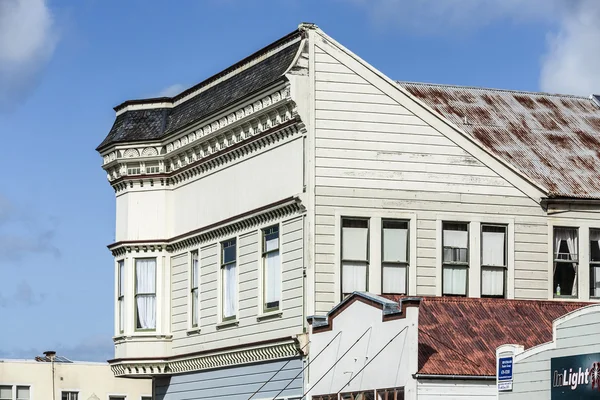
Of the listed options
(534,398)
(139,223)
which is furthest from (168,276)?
(534,398)

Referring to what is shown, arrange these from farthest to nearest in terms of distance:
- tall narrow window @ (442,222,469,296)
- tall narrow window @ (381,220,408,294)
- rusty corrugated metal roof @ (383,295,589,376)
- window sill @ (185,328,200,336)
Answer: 1. window sill @ (185,328,200,336)
2. tall narrow window @ (442,222,469,296)
3. tall narrow window @ (381,220,408,294)
4. rusty corrugated metal roof @ (383,295,589,376)

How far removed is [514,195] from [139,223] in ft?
40.3

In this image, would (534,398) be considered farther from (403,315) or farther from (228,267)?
(228,267)

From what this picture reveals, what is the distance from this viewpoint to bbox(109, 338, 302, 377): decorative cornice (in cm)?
4278

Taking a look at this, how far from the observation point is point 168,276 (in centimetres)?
4950

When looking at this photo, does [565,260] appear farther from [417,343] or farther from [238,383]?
[238,383]

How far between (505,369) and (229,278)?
12.7 m

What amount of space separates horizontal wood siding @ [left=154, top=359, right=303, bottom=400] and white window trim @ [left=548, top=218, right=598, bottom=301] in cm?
745

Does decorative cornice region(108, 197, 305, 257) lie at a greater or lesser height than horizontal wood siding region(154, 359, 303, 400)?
greater

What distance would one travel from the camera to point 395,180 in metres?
42.8

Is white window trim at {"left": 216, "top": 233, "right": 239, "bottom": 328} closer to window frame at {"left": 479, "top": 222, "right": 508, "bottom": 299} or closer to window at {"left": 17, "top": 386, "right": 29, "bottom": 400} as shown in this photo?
window frame at {"left": 479, "top": 222, "right": 508, "bottom": 299}

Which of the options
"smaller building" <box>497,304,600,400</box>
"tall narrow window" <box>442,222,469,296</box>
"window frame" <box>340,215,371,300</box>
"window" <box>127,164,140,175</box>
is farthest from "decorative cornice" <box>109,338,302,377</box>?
"smaller building" <box>497,304,600,400</box>

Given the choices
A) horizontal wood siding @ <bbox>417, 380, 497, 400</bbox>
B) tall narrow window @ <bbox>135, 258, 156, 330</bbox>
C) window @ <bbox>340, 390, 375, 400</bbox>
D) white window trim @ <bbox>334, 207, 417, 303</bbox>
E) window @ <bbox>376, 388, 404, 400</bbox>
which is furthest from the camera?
tall narrow window @ <bbox>135, 258, 156, 330</bbox>

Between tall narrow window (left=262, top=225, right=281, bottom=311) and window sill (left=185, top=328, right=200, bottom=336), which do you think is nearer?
tall narrow window (left=262, top=225, right=281, bottom=311)
